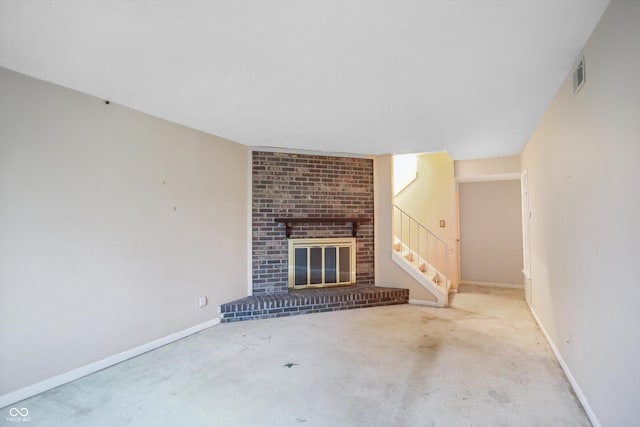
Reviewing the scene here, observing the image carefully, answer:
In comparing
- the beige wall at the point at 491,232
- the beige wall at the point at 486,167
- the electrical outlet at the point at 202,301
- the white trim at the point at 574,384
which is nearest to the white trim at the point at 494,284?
the beige wall at the point at 491,232

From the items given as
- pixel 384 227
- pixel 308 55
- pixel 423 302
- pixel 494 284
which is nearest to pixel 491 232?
pixel 494 284

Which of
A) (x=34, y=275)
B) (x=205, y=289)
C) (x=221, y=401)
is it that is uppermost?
(x=34, y=275)

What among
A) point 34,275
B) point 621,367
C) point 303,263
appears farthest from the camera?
point 303,263

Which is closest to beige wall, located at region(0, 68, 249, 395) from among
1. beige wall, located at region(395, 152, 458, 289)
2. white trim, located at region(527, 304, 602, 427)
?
white trim, located at region(527, 304, 602, 427)

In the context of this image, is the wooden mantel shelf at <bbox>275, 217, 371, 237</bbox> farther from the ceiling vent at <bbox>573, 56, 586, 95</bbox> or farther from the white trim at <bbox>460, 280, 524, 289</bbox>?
the ceiling vent at <bbox>573, 56, 586, 95</bbox>

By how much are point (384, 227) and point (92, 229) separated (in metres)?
3.78

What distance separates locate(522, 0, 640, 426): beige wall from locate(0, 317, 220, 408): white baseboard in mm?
3490

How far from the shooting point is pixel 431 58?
2174mm

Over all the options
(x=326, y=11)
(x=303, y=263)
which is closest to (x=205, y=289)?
(x=303, y=263)

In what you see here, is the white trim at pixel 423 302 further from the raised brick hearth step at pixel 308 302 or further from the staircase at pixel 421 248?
the staircase at pixel 421 248

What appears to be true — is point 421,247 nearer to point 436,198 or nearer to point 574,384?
point 436,198

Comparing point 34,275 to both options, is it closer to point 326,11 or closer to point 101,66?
point 101,66

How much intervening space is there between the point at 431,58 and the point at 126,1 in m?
1.80

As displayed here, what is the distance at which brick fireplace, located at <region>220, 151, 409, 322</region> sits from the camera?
450cm
